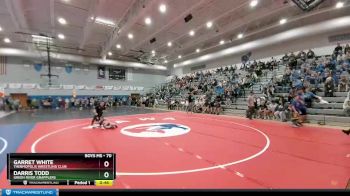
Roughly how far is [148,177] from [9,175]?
6.04 feet

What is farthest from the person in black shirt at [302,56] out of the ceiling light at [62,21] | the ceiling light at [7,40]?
the ceiling light at [7,40]

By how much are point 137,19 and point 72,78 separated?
15322 millimetres

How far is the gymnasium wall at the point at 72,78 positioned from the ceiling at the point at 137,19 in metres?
2.89

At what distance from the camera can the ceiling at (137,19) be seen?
1150 cm

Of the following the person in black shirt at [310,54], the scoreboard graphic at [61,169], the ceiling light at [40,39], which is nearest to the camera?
the scoreboard graphic at [61,169]

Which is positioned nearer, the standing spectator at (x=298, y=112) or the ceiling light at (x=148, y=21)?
the standing spectator at (x=298, y=112)

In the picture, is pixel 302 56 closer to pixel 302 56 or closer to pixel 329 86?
pixel 302 56

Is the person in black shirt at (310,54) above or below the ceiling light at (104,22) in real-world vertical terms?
below

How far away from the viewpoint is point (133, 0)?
11297 millimetres

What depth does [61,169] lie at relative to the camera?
1.55 m

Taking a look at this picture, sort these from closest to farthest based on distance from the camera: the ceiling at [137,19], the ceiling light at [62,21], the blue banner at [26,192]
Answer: the blue banner at [26,192], the ceiling at [137,19], the ceiling light at [62,21]

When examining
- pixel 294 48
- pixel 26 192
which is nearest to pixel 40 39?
pixel 26 192

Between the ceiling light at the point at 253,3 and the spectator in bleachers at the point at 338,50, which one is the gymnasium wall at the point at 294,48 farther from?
the ceiling light at the point at 253,3

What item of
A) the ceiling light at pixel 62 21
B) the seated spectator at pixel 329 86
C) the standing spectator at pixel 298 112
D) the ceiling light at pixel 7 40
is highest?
the ceiling light at pixel 62 21
